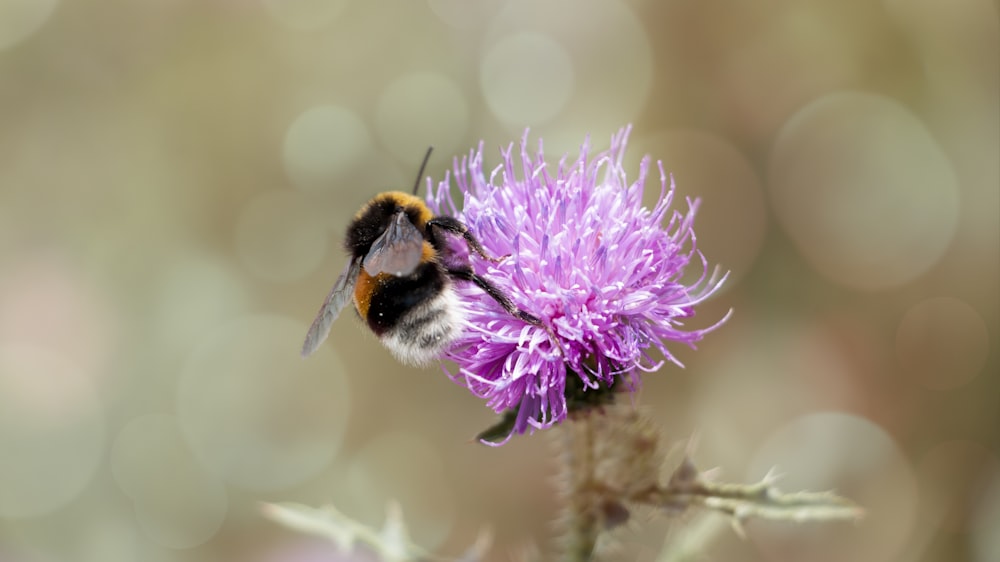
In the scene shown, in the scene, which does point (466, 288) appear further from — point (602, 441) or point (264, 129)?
point (264, 129)

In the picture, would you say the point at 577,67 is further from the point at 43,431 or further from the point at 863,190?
the point at 43,431

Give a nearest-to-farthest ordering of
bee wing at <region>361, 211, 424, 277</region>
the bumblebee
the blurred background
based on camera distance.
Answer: bee wing at <region>361, 211, 424, 277</region> < the bumblebee < the blurred background

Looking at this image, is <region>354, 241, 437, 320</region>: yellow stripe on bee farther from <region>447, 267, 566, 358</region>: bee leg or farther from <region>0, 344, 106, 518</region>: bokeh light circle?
<region>0, 344, 106, 518</region>: bokeh light circle

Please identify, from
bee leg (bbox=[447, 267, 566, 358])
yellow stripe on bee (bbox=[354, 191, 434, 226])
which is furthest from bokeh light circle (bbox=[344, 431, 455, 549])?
bee leg (bbox=[447, 267, 566, 358])

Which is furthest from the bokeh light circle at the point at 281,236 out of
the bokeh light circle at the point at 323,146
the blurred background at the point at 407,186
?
the bokeh light circle at the point at 323,146

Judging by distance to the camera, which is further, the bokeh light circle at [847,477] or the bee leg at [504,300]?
the bokeh light circle at [847,477]

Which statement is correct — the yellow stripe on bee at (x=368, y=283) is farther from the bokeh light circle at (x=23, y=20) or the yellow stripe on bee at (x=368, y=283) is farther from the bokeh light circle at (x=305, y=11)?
the bokeh light circle at (x=23, y=20)
